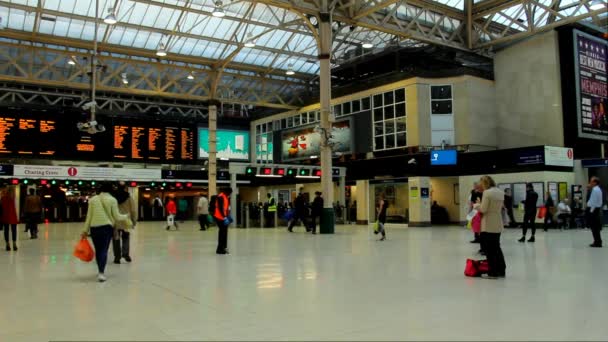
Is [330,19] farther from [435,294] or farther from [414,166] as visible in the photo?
[435,294]

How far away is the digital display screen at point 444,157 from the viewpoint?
28.0m

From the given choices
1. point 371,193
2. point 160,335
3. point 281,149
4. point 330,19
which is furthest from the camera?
point 281,149

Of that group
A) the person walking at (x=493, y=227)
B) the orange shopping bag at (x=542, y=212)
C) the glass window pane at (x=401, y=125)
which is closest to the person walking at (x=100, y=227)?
the person walking at (x=493, y=227)

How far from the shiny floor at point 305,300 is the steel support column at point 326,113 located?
9921mm

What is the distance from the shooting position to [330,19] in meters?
21.6

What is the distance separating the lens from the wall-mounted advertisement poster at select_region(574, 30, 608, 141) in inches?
1049

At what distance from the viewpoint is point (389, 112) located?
30.5 m

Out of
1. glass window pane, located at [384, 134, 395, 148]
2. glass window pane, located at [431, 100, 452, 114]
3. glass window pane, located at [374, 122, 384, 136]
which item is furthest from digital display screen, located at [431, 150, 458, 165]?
glass window pane, located at [374, 122, 384, 136]

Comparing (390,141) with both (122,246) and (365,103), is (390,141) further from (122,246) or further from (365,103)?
(122,246)

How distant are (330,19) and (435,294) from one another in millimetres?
16610

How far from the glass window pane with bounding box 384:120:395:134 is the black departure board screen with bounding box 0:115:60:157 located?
1790 cm

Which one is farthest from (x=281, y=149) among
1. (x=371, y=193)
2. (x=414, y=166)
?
(x=414, y=166)

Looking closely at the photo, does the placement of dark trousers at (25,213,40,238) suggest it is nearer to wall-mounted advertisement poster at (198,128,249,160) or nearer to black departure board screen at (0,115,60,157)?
black departure board screen at (0,115,60,157)

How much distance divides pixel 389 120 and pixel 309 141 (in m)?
6.55
